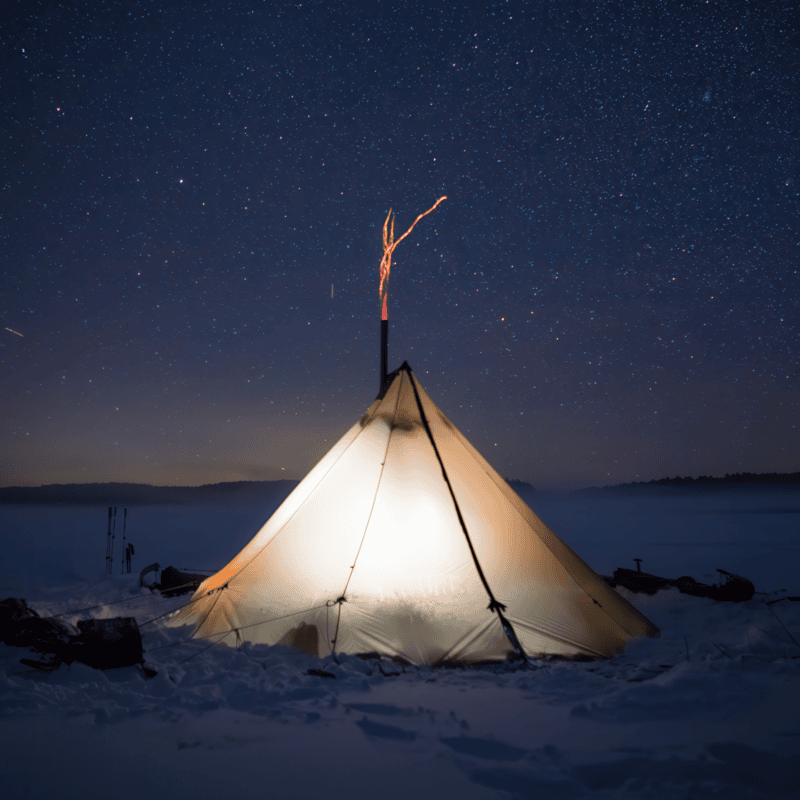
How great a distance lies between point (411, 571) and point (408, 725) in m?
2.03

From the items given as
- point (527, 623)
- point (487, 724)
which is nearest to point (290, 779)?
point (487, 724)

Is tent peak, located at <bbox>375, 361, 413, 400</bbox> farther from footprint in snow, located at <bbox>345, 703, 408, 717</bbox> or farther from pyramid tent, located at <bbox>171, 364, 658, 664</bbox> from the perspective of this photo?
footprint in snow, located at <bbox>345, 703, 408, 717</bbox>

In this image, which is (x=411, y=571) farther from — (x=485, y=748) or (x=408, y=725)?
(x=485, y=748)

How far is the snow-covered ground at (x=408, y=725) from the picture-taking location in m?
2.93

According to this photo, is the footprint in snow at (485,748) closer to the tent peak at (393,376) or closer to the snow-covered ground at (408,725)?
the snow-covered ground at (408,725)

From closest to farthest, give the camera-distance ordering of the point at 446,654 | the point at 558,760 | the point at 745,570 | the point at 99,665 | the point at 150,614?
the point at 558,760 → the point at 99,665 → the point at 446,654 → the point at 150,614 → the point at 745,570

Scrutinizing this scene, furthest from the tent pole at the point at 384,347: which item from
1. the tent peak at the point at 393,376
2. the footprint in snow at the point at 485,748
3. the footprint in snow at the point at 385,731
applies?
the footprint in snow at the point at 485,748

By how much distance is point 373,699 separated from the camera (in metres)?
4.19

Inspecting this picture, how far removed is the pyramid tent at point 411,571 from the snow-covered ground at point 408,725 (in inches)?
12.6

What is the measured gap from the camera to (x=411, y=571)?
5699 mm

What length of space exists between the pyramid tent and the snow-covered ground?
1.05 feet

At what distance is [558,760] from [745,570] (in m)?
14.2

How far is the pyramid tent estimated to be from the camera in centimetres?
529

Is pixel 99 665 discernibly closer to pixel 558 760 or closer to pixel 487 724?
pixel 487 724
